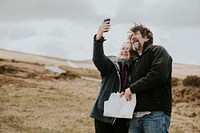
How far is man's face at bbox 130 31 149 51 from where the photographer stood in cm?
376

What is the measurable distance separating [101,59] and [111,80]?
0.87 feet

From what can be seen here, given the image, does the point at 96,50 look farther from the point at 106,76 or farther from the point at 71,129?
the point at 71,129

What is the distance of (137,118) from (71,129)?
6.23 m

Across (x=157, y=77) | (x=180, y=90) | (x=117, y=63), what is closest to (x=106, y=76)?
(x=117, y=63)

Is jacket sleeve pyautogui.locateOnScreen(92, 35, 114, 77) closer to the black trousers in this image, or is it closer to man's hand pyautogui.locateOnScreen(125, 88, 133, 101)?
man's hand pyautogui.locateOnScreen(125, 88, 133, 101)

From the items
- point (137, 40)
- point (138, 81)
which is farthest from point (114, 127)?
point (137, 40)

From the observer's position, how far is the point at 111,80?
4047 mm

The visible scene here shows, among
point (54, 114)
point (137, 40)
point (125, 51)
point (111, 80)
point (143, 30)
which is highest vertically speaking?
point (143, 30)

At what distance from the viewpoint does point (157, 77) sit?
11.4ft

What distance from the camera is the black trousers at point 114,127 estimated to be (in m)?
4.02

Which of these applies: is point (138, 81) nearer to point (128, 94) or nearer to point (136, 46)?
point (128, 94)

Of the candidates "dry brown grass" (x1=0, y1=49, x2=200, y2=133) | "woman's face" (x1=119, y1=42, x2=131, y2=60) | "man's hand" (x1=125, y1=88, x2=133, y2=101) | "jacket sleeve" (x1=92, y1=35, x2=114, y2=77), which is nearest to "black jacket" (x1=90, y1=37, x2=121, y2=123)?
"jacket sleeve" (x1=92, y1=35, x2=114, y2=77)

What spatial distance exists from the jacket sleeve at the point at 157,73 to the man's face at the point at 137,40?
0.71 feet

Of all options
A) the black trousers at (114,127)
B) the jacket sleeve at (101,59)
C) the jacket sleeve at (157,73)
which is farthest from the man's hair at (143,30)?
the black trousers at (114,127)
